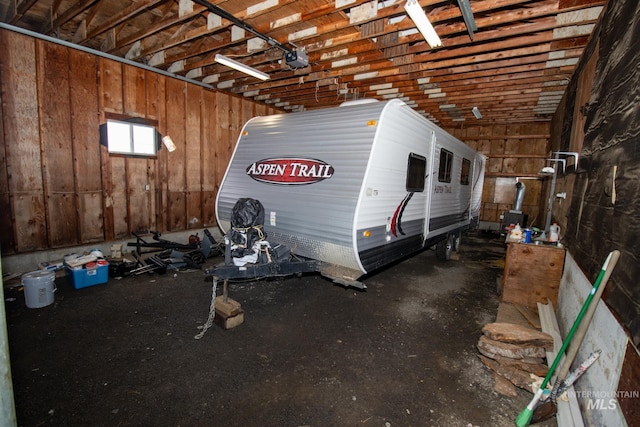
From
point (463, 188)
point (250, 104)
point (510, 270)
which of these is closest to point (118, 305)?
point (510, 270)

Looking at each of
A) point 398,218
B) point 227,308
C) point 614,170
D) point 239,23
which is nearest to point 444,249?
point 398,218

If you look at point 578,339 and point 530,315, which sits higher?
point 578,339

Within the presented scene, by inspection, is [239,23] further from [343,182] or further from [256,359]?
[256,359]

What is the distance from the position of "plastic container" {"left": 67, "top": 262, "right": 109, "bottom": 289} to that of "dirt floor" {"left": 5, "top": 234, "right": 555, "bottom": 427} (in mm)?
131

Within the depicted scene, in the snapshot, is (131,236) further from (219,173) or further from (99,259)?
(219,173)

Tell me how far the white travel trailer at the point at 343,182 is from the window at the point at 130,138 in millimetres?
3160

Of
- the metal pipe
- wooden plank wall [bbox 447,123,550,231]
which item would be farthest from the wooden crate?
wooden plank wall [bbox 447,123,550,231]

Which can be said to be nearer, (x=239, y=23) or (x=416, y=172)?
(x=239, y=23)

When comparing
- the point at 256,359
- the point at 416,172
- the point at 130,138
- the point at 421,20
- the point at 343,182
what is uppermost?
the point at 421,20

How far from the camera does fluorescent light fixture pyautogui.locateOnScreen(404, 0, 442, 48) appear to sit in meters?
3.82

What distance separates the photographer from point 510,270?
4.69 metres

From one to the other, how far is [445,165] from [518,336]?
387 centimetres

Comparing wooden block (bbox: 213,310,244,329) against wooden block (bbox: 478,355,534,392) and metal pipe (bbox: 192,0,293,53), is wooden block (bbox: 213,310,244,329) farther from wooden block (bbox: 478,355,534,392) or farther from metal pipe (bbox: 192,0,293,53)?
metal pipe (bbox: 192,0,293,53)

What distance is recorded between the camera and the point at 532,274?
179 inches
